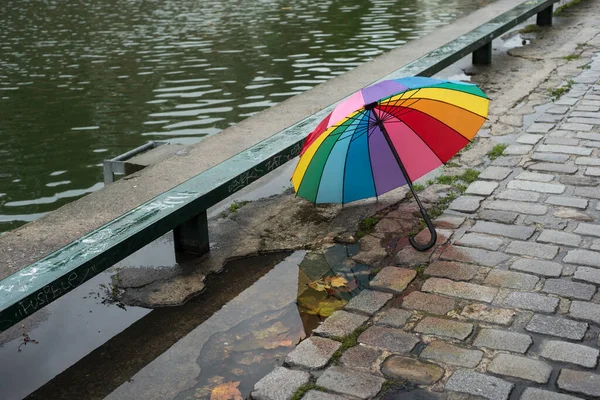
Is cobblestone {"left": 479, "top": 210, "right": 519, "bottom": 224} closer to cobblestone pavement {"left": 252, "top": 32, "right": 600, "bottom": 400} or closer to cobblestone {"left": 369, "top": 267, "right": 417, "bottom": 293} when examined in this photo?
cobblestone pavement {"left": 252, "top": 32, "right": 600, "bottom": 400}

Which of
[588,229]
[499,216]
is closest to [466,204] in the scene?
[499,216]

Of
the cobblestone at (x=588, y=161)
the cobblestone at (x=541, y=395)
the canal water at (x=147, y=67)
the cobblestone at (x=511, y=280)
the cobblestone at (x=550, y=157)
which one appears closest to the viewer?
the cobblestone at (x=541, y=395)

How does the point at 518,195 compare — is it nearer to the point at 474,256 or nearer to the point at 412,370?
the point at 474,256

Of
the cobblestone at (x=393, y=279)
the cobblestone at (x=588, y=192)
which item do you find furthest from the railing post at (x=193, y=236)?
the cobblestone at (x=588, y=192)

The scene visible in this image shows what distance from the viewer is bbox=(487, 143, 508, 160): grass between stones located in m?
5.90

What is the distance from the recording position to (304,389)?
127 inches

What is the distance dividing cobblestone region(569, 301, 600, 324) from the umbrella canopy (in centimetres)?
118

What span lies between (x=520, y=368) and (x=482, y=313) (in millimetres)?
502

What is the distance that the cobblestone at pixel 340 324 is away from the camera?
367 centimetres

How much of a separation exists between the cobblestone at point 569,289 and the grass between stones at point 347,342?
3.25 feet

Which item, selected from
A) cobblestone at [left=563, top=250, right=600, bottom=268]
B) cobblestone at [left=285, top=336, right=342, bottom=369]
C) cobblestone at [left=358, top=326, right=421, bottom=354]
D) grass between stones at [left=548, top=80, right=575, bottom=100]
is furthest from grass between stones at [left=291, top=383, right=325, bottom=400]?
grass between stones at [left=548, top=80, right=575, bottom=100]

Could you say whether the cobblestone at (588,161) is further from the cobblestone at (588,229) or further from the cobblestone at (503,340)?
the cobblestone at (503,340)

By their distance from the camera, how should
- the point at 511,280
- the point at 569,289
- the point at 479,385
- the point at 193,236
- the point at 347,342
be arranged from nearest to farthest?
the point at 479,385
the point at 347,342
the point at 569,289
the point at 511,280
the point at 193,236

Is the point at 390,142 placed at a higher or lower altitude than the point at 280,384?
higher
